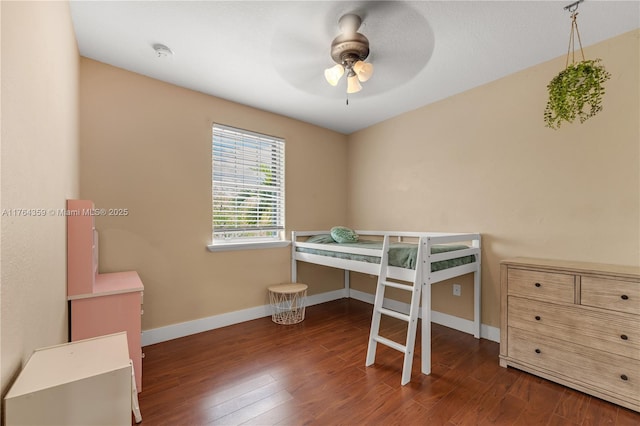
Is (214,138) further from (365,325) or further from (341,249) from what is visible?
(365,325)

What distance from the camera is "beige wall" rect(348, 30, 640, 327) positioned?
6.19 ft

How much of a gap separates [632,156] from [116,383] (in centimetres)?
313

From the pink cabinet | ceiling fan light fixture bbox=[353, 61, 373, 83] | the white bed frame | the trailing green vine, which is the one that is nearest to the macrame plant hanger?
the trailing green vine

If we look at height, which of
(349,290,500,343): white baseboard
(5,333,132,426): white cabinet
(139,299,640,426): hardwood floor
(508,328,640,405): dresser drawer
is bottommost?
(139,299,640,426): hardwood floor

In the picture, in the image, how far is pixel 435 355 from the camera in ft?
7.30

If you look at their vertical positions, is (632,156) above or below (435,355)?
above

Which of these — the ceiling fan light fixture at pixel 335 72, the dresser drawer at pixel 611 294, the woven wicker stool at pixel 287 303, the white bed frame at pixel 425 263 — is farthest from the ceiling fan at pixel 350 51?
the woven wicker stool at pixel 287 303

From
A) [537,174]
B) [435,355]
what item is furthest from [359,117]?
[435,355]

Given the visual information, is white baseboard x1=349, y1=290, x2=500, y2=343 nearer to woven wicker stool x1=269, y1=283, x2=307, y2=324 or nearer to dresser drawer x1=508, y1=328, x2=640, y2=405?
dresser drawer x1=508, y1=328, x2=640, y2=405

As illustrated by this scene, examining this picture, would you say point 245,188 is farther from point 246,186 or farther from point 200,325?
point 200,325

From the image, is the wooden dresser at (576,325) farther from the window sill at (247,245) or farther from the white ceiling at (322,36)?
the window sill at (247,245)

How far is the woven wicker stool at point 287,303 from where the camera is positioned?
115 inches

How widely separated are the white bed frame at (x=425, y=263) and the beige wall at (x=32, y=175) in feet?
6.44

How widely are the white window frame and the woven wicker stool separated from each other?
520 mm
